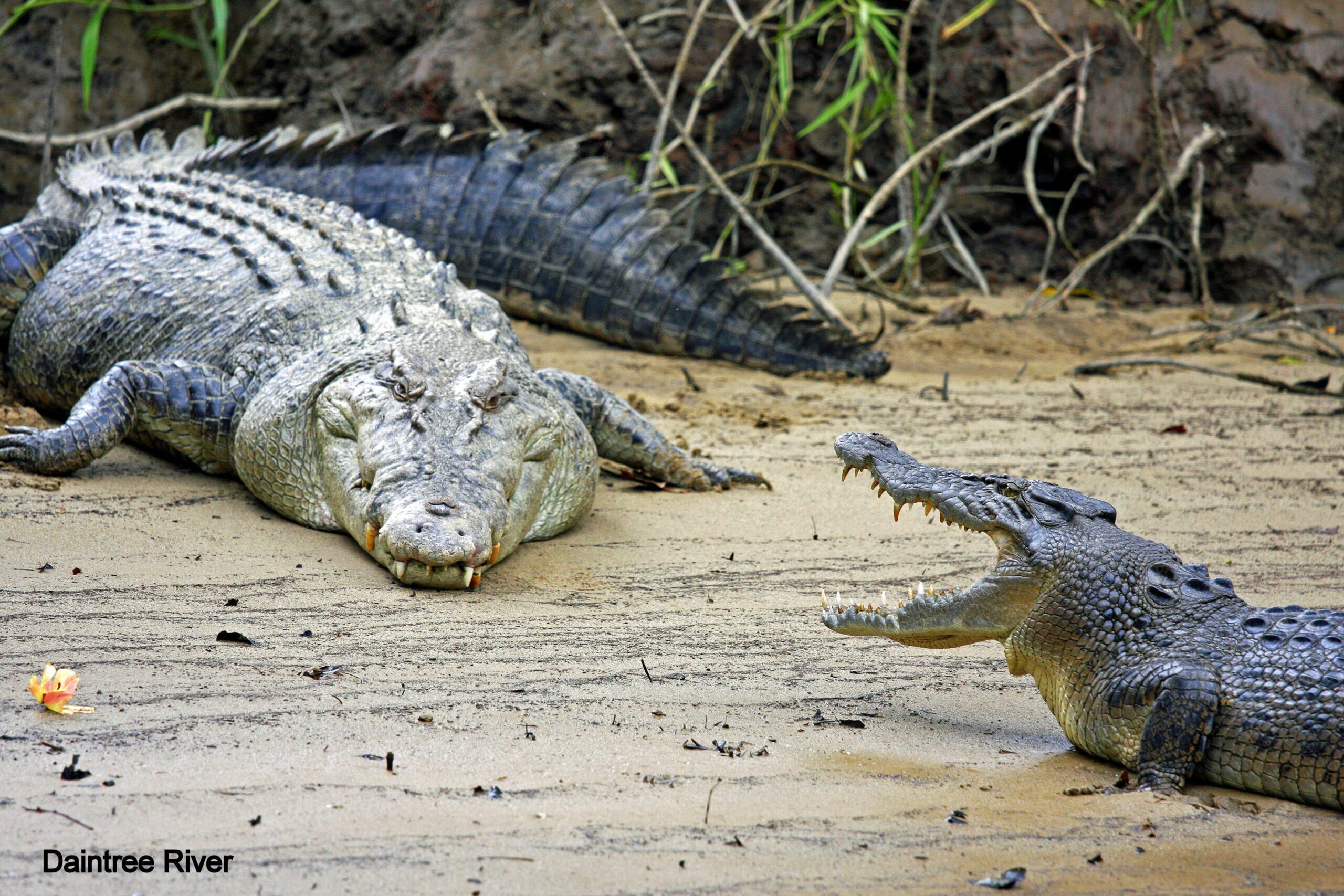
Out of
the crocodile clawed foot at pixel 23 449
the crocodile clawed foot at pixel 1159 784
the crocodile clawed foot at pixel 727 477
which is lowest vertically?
the crocodile clawed foot at pixel 727 477

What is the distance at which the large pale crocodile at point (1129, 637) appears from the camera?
7.69 ft

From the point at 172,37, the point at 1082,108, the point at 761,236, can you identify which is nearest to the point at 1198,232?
the point at 1082,108

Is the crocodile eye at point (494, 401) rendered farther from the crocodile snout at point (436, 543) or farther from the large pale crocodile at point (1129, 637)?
the large pale crocodile at point (1129, 637)

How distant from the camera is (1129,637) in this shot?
2.52m

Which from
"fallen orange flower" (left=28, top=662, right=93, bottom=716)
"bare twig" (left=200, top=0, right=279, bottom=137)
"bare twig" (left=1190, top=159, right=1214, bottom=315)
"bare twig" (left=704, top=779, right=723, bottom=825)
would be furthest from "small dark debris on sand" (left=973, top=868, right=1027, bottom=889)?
"bare twig" (left=200, top=0, right=279, bottom=137)

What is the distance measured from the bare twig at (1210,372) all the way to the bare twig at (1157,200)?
53.7 inches

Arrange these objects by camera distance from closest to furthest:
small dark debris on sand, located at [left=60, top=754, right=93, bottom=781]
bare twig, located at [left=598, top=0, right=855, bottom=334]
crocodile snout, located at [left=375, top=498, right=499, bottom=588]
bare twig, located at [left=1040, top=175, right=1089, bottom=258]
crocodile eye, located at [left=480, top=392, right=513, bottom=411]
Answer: small dark debris on sand, located at [left=60, top=754, right=93, bottom=781]
crocodile snout, located at [left=375, top=498, right=499, bottom=588]
crocodile eye, located at [left=480, top=392, right=513, bottom=411]
bare twig, located at [left=598, top=0, right=855, bottom=334]
bare twig, located at [left=1040, top=175, right=1089, bottom=258]

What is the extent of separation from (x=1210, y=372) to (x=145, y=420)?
502 centimetres

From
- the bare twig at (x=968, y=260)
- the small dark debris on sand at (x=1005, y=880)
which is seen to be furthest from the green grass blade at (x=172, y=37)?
the small dark debris on sand at (x=1005, y=880)

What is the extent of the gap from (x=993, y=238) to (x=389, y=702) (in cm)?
788

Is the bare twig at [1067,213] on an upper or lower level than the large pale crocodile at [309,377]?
upper

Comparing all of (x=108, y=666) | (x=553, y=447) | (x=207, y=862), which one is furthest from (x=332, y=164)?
(x=207, y=862)

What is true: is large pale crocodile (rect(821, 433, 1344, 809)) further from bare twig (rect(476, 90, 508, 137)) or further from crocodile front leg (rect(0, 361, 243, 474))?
bare twig (rect(476, 90, 508, 137))

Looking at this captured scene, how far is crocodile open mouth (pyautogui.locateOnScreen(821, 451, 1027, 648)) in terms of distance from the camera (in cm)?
263
